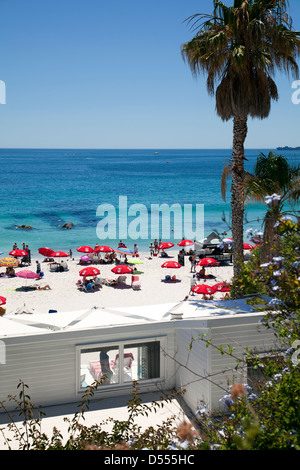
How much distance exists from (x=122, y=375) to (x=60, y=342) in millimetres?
1701

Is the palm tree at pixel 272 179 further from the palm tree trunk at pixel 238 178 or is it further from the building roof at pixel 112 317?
the building roof at pixel 112 317

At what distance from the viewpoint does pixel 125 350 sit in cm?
1047

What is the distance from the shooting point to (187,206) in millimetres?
85062

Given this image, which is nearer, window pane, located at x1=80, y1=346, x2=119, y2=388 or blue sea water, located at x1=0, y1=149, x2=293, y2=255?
window pane, located at x1=80, y1=346, x2=119, y2=388

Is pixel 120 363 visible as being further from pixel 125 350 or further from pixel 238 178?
pixel 238 178

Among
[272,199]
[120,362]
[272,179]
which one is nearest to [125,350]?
[120,362]

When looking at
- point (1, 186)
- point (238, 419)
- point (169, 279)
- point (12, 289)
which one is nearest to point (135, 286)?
point (169, 279)

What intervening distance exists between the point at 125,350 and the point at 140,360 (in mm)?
509

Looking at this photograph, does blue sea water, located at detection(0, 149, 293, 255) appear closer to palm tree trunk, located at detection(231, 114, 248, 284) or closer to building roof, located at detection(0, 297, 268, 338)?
palm tree trunk, located at detection(231, 114, 248, 284)

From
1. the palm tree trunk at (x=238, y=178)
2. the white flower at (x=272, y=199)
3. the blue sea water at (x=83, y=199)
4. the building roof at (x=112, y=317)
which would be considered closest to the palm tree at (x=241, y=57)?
the palm tree trunk at (x=238, y=178)

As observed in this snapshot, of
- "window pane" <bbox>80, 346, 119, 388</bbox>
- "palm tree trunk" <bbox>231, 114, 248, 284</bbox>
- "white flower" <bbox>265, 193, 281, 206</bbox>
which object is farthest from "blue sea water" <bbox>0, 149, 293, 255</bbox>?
"white flower" <bbox>265, 193, 281, 206</bbox>

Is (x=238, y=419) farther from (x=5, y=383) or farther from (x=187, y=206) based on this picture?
(x=187, y=206)

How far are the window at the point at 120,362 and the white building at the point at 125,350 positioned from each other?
0.02 m

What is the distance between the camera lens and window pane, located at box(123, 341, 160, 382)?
10.6m
